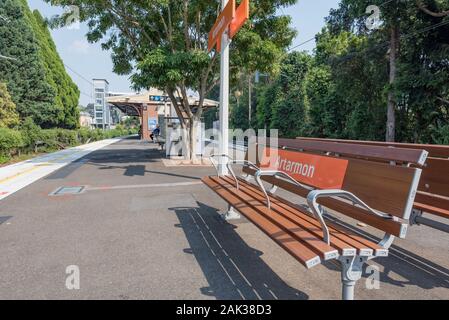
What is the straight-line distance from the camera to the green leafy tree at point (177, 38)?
1022 centimetres

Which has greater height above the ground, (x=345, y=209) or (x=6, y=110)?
(x=6, y=110)

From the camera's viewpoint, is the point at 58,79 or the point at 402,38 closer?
the point at 402,38

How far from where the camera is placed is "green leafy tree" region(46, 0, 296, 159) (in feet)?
33.5

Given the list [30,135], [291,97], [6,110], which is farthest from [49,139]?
[291,97]

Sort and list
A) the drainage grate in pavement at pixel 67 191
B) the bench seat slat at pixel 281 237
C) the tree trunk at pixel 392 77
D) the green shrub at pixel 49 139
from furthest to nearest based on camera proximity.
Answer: the green shrub at pixel 49 139 < the tree trunk at pixel 392 77 < the drainage grate in pavement at pixel 67 191 < the bench seat slat at pixel 281 237

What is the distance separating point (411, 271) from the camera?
334cm

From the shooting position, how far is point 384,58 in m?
14.4

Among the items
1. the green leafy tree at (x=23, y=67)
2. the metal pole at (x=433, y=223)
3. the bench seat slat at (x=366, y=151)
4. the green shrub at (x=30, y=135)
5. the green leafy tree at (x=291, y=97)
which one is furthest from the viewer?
the green leafy tree at (x=291, y=97)

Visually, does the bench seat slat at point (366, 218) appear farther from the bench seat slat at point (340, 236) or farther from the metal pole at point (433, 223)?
the metal pole at point (433, 223)

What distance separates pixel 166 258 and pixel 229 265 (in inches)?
27.5

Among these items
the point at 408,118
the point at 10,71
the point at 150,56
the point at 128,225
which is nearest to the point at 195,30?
the point at 150,56

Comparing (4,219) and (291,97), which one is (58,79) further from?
→ (4,219)

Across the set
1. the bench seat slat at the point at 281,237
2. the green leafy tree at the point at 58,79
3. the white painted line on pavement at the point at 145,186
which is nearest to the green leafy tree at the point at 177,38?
the white painted line on pavement at the point at 145,186
